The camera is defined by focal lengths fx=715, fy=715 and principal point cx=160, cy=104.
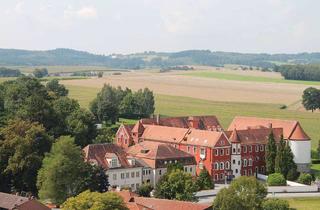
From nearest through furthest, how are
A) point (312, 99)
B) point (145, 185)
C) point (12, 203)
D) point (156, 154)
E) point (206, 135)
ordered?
point (12, 203) < point (145, 185) < point (156, 154) < point (206, 135) < point (312, 99)

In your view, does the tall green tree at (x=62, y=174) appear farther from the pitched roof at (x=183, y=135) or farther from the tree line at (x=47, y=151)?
the pitched roof at (x=183, y=135)

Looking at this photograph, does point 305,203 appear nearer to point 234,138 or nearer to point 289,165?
point 289,165

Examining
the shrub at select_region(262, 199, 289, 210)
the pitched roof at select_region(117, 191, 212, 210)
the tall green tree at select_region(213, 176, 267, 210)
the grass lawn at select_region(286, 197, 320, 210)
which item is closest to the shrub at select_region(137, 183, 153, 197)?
the pitched roof at select_region(117, 191, 212, 210)

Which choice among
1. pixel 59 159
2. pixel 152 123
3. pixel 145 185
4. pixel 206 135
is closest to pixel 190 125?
pixel 152 123

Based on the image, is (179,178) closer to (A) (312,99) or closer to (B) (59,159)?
(B) (59,159)

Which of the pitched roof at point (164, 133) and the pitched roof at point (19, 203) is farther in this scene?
the pitched roof at point (164, 133)

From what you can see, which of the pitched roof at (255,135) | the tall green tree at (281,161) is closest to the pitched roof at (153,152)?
the pitched roof at (255,135)
